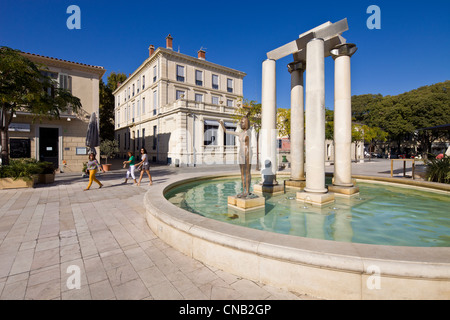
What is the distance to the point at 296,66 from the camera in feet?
27.5

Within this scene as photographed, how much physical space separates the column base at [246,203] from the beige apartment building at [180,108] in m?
16.7

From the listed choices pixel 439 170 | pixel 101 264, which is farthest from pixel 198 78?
pixel 101 264

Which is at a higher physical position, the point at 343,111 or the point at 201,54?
the point at 201,54

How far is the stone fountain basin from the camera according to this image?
2081 millimetres

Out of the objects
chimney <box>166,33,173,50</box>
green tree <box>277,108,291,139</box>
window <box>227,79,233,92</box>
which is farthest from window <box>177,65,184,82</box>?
green tree <box>277,108,291,139</box>

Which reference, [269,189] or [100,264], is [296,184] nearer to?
[269,189]

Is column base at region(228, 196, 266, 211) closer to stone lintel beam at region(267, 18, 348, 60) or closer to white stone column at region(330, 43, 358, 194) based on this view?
white stone column at region(330, 43, 358, 194)

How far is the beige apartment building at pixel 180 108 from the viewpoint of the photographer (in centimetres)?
2262

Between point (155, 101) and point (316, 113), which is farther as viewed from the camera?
point (155, 101)

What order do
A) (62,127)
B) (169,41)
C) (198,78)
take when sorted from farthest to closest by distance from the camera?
1. (198,78)
2. (169,41)
3. (62,127)

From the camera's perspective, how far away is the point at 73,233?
170 inches

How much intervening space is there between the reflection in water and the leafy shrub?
80.6 inches

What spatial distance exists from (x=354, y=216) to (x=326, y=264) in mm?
3516

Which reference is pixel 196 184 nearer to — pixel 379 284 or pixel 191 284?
pixel 191 284
